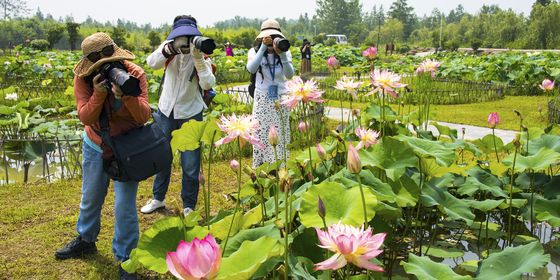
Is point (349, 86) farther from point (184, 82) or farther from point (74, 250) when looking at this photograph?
point (74, 250)

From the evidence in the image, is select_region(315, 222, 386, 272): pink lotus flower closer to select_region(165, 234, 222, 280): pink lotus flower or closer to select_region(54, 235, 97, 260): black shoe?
select_region(165, 234, 222, 280): pink lotus flower

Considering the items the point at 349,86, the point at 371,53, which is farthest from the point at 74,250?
the point at 371,53

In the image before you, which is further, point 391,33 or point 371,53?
point 391,33

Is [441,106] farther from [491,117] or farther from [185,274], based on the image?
[185,274]

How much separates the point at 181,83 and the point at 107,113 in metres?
0.88

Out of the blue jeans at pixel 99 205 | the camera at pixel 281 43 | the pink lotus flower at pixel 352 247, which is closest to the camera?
the pink lotus flower at pixel 352 247

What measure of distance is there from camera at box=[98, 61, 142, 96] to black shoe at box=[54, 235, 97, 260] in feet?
3.37

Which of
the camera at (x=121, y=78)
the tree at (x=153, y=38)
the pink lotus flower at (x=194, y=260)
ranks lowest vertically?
the pink lotus flower at (x=194, y=260)

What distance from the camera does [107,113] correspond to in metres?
2.49

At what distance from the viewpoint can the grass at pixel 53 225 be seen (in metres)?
2.79

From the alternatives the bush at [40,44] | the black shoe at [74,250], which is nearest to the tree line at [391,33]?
the bush at [40,44]

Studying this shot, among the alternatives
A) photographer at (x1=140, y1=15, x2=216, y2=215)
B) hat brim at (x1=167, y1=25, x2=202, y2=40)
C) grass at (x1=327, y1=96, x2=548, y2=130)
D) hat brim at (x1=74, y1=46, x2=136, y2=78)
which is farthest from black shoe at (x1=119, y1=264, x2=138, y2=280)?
grass at (x1=327, y1=96, x2=548, y2=130)

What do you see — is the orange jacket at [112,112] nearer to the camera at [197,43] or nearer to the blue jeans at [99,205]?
the blue jeans at [99,205]

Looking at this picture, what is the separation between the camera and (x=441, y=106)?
931cm
